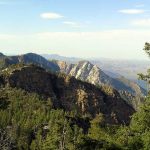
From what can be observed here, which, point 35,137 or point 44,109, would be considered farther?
point 44,109

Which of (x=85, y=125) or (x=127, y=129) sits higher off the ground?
(x=127, y=129)

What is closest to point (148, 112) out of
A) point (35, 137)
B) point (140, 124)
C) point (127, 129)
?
point (140, 124)

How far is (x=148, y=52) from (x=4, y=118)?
449ft

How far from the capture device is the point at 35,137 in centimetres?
15688

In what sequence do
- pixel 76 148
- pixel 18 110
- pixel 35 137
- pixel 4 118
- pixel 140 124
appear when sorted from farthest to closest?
pixel 18 110, pixel 4 118, pixel 35 137, pixel 76 148, pixel 140 124

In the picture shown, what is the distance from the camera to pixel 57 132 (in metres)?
65.6

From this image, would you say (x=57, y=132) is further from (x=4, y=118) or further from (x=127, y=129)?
(x=4, y=118)

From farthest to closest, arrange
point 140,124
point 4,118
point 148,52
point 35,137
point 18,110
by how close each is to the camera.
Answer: point 18,110 < point 4,118 < point 35,137 < point 140,124 < point 148,52

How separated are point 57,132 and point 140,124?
20198 mm

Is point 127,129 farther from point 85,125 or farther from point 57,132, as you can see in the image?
point 85,125

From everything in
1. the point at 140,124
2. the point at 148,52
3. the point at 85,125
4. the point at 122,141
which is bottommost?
the point at 85,125

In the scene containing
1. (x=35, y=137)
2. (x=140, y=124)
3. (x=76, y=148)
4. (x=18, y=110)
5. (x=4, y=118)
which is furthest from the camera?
(x=18, y=110)

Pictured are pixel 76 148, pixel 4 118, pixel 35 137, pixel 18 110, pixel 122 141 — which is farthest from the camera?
pixel 18 110

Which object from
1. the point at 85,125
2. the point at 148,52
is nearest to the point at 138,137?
the point at 148,52
